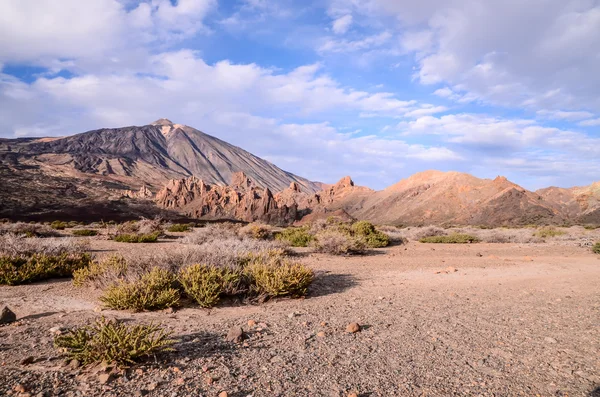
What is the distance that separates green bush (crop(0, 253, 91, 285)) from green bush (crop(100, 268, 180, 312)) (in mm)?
3330

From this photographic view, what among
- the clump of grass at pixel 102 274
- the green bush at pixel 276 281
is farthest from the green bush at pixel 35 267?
the green bush at pixel 276 281

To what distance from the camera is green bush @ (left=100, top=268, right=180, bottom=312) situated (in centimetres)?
563

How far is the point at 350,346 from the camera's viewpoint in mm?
4375

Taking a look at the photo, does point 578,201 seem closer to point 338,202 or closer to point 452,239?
point 338,202

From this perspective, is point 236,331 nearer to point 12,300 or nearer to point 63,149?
point 12,300

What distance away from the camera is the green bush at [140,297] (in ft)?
18.5

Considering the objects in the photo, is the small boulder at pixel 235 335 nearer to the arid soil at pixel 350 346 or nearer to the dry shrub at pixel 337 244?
the arid soil at pixel 350 346

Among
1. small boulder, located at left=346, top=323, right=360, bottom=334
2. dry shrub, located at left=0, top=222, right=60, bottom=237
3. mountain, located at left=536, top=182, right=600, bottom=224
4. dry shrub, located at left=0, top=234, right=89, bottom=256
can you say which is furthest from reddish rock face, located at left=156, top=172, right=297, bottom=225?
small boulder, located at left=346, top=323, right=360, bottom=334

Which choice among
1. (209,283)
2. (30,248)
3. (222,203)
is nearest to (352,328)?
(209,283)

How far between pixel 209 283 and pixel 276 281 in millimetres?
1301

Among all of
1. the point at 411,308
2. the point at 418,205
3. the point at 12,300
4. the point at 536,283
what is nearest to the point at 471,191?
the point at 418,205

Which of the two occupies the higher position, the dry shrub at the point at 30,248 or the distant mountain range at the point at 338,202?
the distant mountain range at the point at 338,202

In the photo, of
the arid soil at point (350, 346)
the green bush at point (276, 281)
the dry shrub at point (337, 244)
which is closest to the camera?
the arid soil at point (350, 346)

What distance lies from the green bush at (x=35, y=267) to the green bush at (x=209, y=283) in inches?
145
